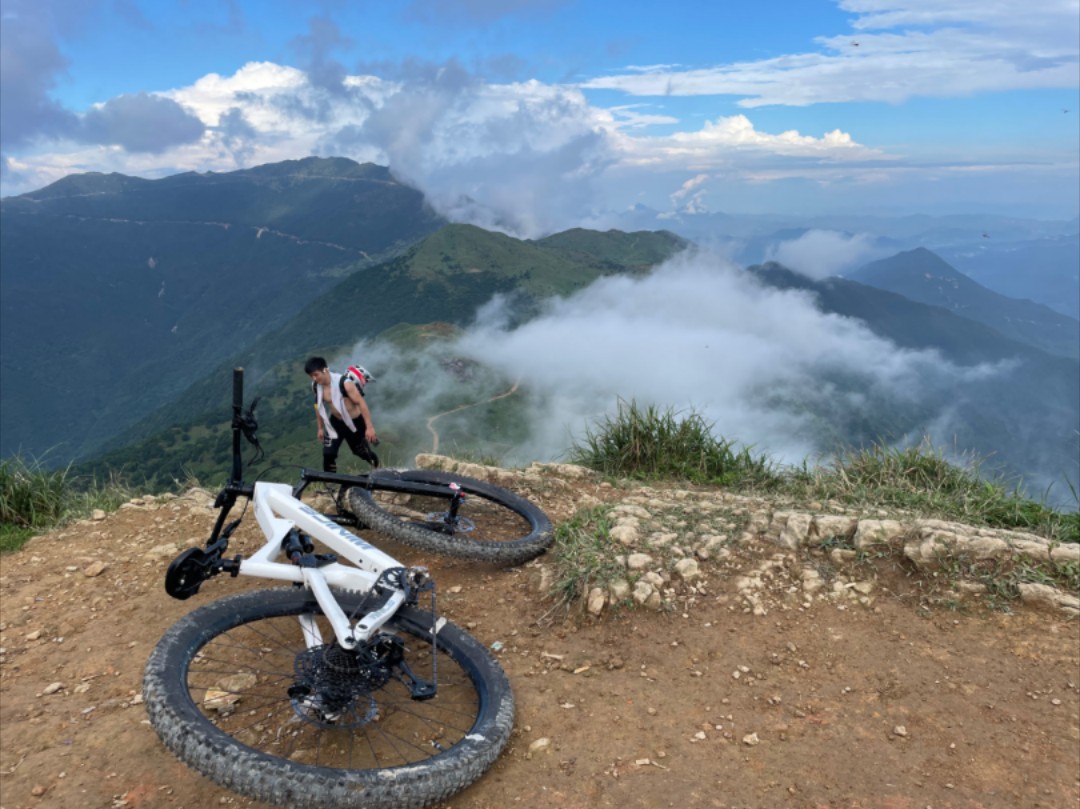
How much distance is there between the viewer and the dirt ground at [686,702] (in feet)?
12.2

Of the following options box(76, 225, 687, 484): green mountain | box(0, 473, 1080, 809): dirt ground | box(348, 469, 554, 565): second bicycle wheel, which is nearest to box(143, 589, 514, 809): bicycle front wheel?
box(0, 473, 1080, 809): dirt ground

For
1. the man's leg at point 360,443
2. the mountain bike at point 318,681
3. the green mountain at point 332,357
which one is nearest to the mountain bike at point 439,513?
the man's leg at point 360,443

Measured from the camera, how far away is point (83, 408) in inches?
7672

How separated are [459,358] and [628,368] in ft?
227

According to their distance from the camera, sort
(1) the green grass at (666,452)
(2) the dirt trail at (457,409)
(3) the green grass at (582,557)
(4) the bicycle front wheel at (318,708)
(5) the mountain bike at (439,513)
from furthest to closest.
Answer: (2) the dirt trail at (457,409) < (1) the green grass at (666,452) < (3) the green grass at (582,557) < (5) the mountain bike at (439,513) < (4) the bicycle front wheel at (318,708)

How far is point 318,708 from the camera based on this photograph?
374 cm

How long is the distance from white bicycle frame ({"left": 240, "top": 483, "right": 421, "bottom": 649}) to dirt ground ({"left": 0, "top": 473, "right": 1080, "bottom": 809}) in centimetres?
104

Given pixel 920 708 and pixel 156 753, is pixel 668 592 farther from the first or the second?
pixel 156 753

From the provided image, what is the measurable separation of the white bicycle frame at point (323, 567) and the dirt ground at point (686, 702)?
104cm

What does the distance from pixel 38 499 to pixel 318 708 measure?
22.8 feet

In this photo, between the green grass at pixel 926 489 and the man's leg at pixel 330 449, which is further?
the man's leg at pixel 330 449

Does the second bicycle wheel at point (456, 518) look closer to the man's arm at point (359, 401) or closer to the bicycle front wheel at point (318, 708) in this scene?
the man's arm at point (359, 401)

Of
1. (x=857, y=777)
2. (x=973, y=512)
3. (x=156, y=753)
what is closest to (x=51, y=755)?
(x=156, y=753)

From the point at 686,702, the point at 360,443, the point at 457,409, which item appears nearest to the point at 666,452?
the point at 360,443
